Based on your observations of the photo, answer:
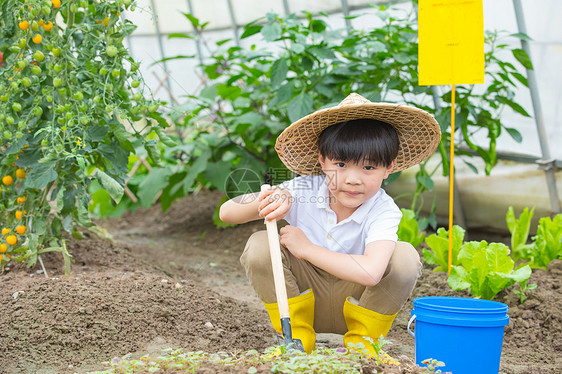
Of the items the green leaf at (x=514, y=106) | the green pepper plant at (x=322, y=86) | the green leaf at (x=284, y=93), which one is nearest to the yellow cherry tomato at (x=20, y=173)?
the green pepper plant at (x=322, y=86)

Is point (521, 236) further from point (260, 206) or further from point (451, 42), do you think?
point (260, 206)

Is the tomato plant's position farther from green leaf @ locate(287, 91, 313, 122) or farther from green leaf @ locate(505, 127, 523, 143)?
green leaf @ locate(505, 127, 523, 143)

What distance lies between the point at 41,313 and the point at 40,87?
70 cm

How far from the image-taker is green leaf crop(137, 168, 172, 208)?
3.01 meters

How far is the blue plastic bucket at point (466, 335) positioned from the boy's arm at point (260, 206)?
0.40m

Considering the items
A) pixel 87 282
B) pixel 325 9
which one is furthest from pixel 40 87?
pixel 325 9

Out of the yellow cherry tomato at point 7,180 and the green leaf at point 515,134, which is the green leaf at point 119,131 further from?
the green leaf at point 515,134

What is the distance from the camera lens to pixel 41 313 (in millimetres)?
1498

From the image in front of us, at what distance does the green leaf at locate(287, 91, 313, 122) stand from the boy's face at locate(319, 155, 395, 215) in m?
0.92

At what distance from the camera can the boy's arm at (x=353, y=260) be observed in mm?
1240

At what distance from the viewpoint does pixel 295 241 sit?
1.34m

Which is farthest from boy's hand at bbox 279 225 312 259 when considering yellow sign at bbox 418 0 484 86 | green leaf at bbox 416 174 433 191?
green leaf at bbox 416 174 433 191

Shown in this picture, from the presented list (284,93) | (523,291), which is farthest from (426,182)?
(523,291)

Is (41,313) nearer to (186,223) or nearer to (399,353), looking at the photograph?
(399,353)
